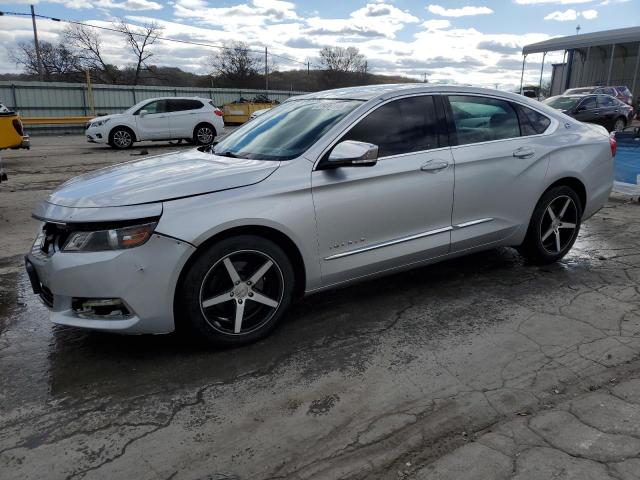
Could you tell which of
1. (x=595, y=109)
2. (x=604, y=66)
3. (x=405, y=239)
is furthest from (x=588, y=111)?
(x=604, y=66)

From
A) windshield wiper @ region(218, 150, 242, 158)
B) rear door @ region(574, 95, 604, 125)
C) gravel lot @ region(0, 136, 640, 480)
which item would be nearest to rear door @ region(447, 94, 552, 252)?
gravel lot @ region(0, 136, 640, 480)

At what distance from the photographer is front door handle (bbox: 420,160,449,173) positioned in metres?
3.99

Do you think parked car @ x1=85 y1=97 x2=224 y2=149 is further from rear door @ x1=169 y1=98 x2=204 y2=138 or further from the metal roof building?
the metal roof building

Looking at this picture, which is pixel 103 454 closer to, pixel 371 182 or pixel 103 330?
pixel 103 330

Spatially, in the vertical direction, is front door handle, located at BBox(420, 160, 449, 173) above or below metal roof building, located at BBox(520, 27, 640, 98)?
below

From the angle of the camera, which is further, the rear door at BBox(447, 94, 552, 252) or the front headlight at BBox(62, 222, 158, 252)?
the rear door at BBox(447, 94, 552, 252)

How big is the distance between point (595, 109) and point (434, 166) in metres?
16.6

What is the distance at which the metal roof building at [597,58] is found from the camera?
107ft

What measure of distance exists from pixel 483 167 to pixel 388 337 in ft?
5.50

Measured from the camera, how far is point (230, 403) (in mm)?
2867

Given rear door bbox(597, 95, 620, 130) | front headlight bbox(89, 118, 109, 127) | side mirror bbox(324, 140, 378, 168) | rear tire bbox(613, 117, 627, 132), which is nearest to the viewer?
side mirror bbox(324, 140, 378, 168)

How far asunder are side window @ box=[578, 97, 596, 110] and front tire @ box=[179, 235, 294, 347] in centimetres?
1711

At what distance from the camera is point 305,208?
349 centimetres

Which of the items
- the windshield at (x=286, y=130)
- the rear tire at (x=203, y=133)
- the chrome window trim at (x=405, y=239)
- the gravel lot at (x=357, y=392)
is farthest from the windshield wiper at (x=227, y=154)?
the rear tire at (x=203, y=133)
